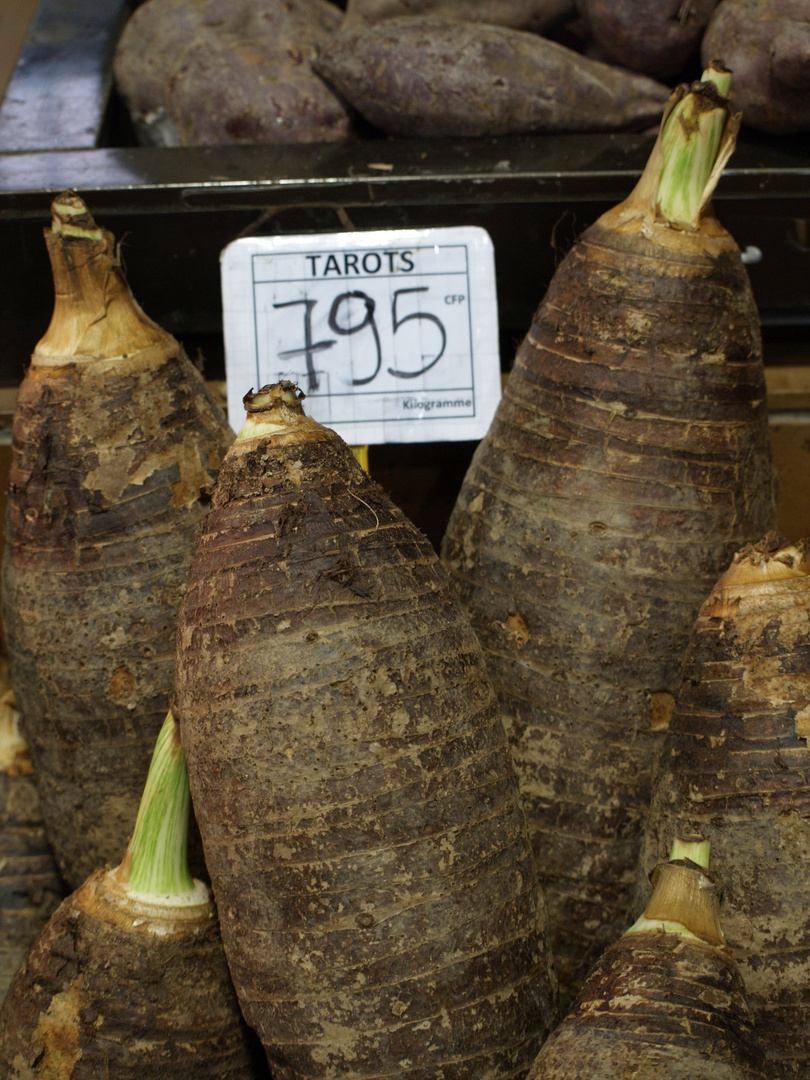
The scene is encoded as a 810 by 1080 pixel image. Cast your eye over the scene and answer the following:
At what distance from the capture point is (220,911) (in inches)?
35.6

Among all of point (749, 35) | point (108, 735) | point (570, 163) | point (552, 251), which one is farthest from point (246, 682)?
point (749, 35)

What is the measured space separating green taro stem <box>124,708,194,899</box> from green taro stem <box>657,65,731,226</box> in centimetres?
79

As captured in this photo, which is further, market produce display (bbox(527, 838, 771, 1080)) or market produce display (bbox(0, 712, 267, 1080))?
market produce display (bbox(0, 712, 267, 1080))

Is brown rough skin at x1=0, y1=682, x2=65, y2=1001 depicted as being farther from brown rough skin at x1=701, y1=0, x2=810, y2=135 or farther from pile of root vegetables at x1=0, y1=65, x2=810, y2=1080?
brown rough skin at x1=701, y1=0, x2=810, y2=135

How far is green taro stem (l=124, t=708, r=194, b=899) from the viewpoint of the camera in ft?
3.15

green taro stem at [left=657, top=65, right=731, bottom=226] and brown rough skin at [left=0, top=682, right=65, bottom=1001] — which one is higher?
green taro stem at [left=657, top=65, right=731, bottom=226]

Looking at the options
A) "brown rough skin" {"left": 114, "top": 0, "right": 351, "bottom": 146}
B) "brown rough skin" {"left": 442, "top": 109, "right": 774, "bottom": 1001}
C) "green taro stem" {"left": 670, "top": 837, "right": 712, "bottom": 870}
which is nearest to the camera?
"green taro stem" {"left": 670, "top": 837, "right": 712, "bottom": 870}

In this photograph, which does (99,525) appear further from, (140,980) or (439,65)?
(439,65)

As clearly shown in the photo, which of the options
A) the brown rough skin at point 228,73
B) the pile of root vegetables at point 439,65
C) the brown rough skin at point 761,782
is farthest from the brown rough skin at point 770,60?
the brown rough skin at point 761,782

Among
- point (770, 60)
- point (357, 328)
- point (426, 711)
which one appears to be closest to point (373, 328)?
point (357, 328)

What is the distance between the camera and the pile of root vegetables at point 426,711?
0.84 metres

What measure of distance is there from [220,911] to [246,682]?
0.77 feet

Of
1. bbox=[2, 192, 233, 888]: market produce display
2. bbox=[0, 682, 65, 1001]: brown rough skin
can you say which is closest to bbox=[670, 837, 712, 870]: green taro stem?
bbox=[2, 192, 233, 888]: market produce display

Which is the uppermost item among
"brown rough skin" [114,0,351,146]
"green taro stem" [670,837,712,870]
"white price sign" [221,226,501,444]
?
"brown rough skin" [114,0,351,146]
